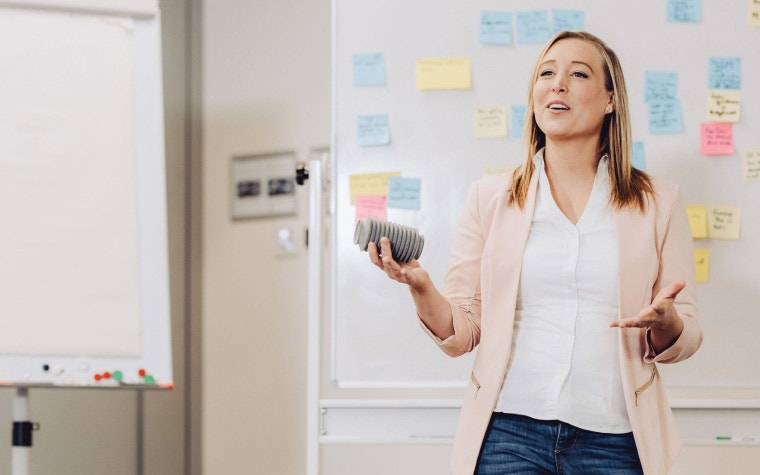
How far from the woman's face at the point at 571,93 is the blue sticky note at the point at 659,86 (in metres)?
0.71

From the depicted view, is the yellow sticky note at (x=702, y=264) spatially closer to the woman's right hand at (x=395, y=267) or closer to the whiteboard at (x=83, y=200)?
the woman's right hand at (x=395, y=267)

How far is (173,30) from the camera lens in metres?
3.52

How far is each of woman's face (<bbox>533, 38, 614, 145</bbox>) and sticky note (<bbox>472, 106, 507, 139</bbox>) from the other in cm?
65

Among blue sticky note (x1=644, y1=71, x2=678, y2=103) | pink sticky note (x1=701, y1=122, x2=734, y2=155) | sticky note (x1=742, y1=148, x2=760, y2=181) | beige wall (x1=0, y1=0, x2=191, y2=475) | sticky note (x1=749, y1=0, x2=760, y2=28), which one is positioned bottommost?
beige wall (x1=0, y1=0, x2=191, y2=475)

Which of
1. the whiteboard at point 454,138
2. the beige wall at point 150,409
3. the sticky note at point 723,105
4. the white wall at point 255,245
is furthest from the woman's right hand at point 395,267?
the beige wall at point 150,409

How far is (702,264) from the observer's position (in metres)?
2.38

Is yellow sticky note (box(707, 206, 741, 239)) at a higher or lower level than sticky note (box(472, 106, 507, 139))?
lower

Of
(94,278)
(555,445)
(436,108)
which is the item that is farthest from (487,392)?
(94,278)

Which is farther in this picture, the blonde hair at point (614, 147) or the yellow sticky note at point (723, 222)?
the yellow sticky note at point (723, 222)

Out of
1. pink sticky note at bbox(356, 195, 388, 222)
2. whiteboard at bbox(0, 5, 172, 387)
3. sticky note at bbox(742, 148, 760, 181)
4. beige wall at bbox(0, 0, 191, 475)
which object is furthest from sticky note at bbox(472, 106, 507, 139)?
beige wall at bbox(0, 0, 191, 475)

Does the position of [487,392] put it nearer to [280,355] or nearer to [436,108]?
[436,108]

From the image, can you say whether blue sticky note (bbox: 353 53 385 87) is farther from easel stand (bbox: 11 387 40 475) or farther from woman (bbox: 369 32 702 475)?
easel stand (bbox: 11 387 40 475)

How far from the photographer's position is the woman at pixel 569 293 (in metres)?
1.53

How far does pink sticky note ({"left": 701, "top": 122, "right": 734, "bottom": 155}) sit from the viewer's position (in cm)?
241
